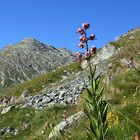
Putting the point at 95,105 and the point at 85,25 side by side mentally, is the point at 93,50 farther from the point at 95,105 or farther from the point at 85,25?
the point at 95,105

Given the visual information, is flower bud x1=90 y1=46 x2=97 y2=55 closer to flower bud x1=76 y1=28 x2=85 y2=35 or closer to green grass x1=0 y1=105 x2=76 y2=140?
flower bud x1=76 y1=28 x2=85 y2=35

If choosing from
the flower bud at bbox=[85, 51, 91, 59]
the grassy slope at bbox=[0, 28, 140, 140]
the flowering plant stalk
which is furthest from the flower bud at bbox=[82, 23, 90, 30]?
the grassy slope at bbox=[0, 28, 140, 140]

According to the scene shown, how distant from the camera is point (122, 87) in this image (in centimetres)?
2158

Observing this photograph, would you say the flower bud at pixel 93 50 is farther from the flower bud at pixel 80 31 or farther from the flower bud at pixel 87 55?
the flower bud at pixel 80 31

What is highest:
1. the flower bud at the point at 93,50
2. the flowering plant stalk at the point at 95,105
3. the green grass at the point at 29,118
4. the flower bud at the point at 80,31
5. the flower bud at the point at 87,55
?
the green grass at the point at 29,118

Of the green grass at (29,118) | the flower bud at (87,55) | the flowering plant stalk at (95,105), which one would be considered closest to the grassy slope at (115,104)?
the green grass at (29,118)

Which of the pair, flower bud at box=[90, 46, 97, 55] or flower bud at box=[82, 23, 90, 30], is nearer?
flower bud at box=[90, 46, 97, 55]

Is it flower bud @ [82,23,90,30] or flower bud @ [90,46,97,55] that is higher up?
flower bud @ [82,23,90,30]

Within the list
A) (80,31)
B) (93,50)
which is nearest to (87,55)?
(93,50)

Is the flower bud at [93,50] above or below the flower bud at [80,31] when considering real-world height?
below

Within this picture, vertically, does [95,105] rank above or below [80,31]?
below

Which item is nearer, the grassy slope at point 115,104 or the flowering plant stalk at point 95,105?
the flowering plant stalk at point 95,105

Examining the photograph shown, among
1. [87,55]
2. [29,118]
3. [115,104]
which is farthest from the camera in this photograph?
[29,118]

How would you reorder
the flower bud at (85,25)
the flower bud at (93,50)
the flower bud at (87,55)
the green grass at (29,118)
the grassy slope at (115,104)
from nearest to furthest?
1. the flower bud at (87,55)
2. the flower bud at (93,50)
3. the flower bud at (85,25)
4. the grassy slope at (115,104)
5. the green grass at (29,118)
